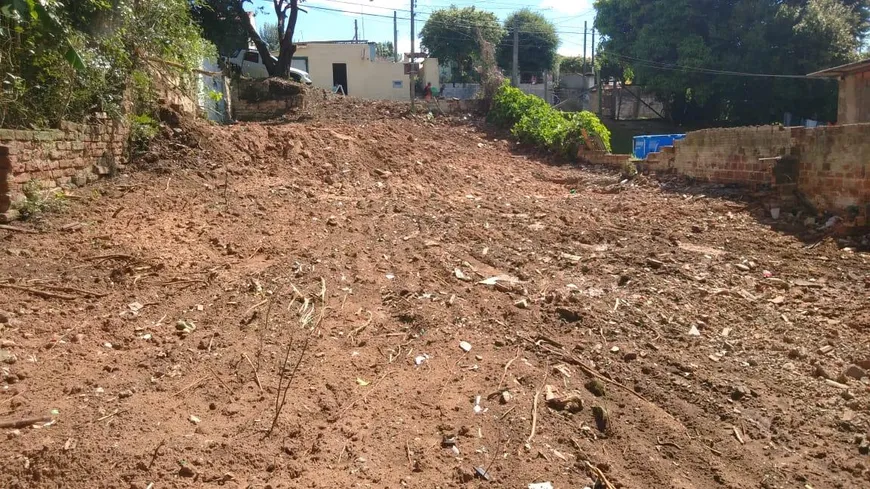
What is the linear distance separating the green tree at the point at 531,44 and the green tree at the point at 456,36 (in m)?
1.29

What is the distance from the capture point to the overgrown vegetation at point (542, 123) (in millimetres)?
13969

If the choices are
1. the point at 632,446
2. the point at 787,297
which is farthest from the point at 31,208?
the point at 787,297

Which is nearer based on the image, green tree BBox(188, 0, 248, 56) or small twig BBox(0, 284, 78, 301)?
small twig BBox(0, 284, 78, 301)

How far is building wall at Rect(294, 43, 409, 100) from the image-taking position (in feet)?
93.8

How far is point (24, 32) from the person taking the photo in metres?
5.95

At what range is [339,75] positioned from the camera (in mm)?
29234

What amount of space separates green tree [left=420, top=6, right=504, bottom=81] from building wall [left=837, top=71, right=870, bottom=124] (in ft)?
68.3

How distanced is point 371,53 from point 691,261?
25770 millimetres

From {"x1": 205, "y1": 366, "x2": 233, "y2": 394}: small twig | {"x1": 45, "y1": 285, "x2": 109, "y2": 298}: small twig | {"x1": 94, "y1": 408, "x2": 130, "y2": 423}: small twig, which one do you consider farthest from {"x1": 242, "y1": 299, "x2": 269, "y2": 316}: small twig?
{"x1": 94, "y1": 408, "x2": 130, "y2": 423}: small twig

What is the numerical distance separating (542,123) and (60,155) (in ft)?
36.7

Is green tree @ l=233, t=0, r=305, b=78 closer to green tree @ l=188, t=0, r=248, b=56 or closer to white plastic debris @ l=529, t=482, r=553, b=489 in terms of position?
green tree @ l=188, t=0, r=248, b=56

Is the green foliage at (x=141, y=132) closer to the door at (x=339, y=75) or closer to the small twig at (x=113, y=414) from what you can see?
the small twig at (x=113, y=414)

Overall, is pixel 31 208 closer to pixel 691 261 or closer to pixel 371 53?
pixel 691 261

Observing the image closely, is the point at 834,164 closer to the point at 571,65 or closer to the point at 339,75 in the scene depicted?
the point at 339,75
